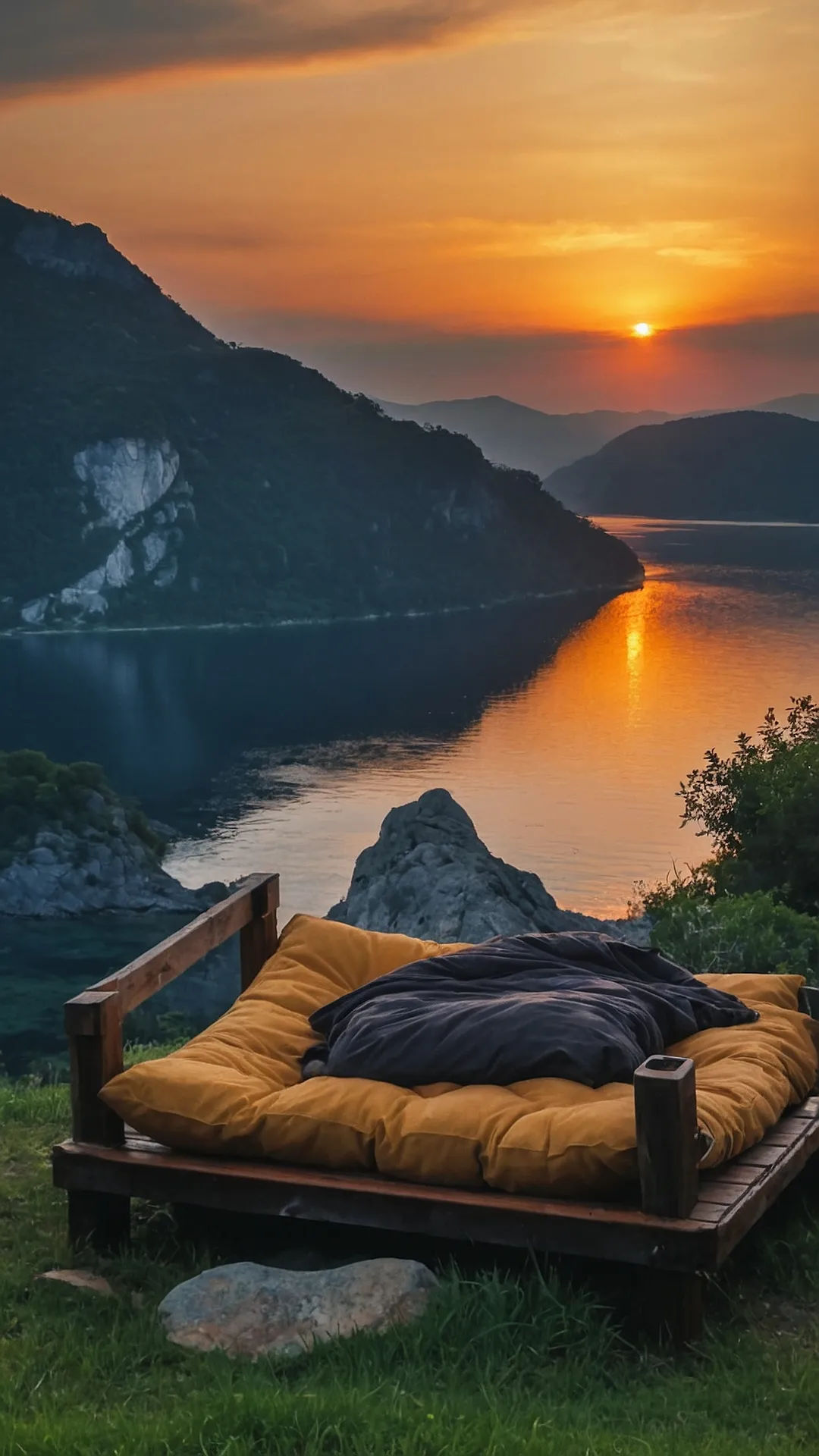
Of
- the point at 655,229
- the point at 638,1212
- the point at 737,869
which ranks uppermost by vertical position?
the point at 655,229

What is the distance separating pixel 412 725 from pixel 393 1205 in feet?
255

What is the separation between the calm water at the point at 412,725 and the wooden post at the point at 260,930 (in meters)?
32.8

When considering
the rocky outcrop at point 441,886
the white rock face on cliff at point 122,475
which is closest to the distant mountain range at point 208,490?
the white rock face on cliff at point 122,475

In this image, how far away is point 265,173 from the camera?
106625 millimetres

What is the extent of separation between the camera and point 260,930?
5.38 metres

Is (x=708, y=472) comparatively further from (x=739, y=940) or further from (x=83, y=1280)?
(x=83, y=1280)

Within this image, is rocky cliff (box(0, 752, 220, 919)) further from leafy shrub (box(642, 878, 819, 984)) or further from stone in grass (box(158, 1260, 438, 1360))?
stone in grass (box(158, 1260, 438, 1360))

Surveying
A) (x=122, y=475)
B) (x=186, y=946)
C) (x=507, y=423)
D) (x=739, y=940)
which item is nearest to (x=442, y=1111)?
(x=186, y=946)

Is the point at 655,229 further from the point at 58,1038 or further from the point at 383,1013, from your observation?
the point at 383,1013

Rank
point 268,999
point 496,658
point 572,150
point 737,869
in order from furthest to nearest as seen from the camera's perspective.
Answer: point 496,658 → point 572,150 → point 737,869 → point 268,999

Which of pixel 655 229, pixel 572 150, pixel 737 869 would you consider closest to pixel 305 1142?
pixel 737 869

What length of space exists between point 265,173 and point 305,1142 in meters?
111

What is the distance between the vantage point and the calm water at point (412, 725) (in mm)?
52219

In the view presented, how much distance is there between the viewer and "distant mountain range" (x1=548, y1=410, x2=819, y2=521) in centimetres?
16650
